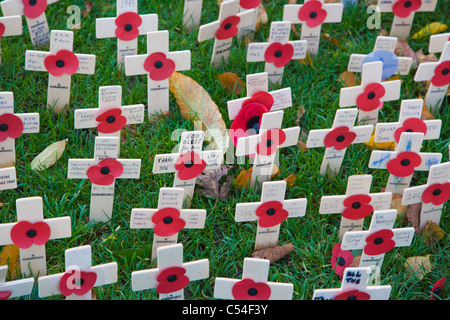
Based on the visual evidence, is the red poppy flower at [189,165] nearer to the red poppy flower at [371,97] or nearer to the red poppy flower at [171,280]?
the red poppy flower at [171,280]

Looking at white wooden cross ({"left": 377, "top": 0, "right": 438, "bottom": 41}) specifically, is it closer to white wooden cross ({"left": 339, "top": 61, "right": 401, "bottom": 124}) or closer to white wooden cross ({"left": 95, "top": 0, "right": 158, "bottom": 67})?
white wooden cross ({"left": 339, "top": 61, "right": 401, "bottom": 124})

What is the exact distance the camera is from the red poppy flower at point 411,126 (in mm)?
2643

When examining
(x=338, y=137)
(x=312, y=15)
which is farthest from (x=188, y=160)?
(x=312, y=15)

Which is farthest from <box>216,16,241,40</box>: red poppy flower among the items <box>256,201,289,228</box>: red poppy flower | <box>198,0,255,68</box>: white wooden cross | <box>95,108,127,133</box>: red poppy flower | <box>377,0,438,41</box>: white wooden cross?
<box>256,201,289,228</box>: red poppy flower

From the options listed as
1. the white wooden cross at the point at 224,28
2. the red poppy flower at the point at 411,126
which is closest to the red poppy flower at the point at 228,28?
the white wooden cross at the point at 224,28

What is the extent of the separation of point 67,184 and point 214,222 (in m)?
0.69

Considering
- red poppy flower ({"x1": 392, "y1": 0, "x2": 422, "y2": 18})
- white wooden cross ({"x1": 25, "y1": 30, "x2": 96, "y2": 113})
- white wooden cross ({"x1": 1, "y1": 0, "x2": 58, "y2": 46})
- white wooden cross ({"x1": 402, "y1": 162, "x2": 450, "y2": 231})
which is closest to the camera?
white wooden cross ({"x1": 402, "y1": 162, "x2": 450, "y2": 231})

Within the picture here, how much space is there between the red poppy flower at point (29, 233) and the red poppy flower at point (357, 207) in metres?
1.22

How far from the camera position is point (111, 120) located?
2.59 metres

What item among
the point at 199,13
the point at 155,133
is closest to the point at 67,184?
the point at 155,133

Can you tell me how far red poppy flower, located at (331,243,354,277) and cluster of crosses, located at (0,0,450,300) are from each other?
8 centimetres

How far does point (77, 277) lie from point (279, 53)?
1.60 metres

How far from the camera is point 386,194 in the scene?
2414 millimetres

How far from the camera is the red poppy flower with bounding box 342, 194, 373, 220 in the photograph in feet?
7.94
